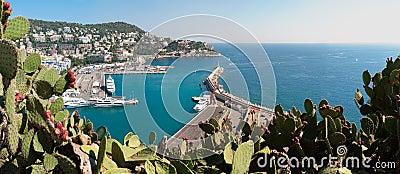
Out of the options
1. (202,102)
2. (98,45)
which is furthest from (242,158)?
(98,45)

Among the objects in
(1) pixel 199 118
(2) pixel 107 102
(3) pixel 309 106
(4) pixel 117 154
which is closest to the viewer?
(4) pixel 117 154

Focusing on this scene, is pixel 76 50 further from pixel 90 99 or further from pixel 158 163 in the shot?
pixel 158 163

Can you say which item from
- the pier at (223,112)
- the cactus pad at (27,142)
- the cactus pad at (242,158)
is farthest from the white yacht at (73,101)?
the cactus pad at (242,158)

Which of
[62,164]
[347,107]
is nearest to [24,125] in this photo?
[62,164]

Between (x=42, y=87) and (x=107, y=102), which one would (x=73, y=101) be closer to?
(x=107, y=102)

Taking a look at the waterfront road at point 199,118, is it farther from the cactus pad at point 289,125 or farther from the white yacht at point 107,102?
the white yacht at point 107,102

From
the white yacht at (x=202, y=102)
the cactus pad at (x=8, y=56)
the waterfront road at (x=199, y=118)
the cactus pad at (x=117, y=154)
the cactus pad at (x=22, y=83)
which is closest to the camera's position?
the cactus pad at (x=8, y=56)
